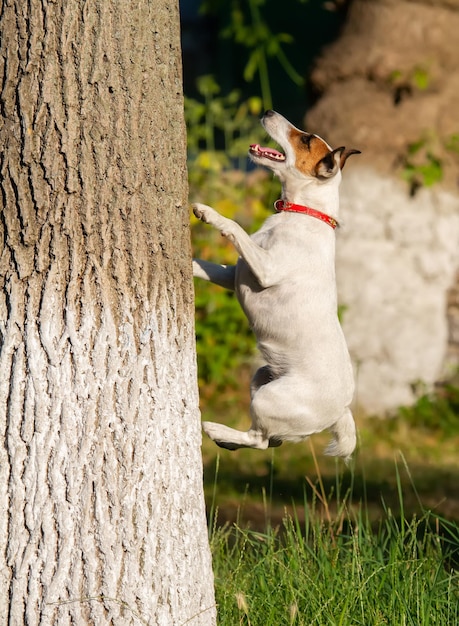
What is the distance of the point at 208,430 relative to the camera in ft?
13.1

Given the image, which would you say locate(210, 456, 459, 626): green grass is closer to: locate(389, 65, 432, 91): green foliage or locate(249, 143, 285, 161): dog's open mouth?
locate(249, 143, 285, 161): dog's open mouth

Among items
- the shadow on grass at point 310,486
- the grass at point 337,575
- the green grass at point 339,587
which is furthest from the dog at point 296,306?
the shadow on grass at point 310,486

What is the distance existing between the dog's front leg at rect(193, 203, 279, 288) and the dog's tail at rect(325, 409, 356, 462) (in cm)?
67

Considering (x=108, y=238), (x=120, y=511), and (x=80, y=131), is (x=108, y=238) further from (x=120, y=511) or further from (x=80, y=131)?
(x=120, y=511)

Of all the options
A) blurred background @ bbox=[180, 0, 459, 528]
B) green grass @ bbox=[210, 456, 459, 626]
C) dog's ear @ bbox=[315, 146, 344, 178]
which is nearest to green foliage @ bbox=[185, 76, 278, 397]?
blurred background @ bbox=[180, 0, 459, 528]

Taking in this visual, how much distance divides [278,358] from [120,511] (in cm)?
122

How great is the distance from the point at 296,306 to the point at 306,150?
0.76 metres

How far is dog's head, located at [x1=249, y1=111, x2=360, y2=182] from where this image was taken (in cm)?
407

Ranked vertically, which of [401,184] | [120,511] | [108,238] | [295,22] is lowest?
[120,511]

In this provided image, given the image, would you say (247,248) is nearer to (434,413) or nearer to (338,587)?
(338,587)

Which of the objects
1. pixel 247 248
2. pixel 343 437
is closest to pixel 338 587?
pixel 343 437

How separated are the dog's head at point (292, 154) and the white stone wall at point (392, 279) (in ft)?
11.4

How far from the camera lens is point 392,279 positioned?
25.0ft

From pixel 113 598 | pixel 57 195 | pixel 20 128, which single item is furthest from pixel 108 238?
pixel 113 598
